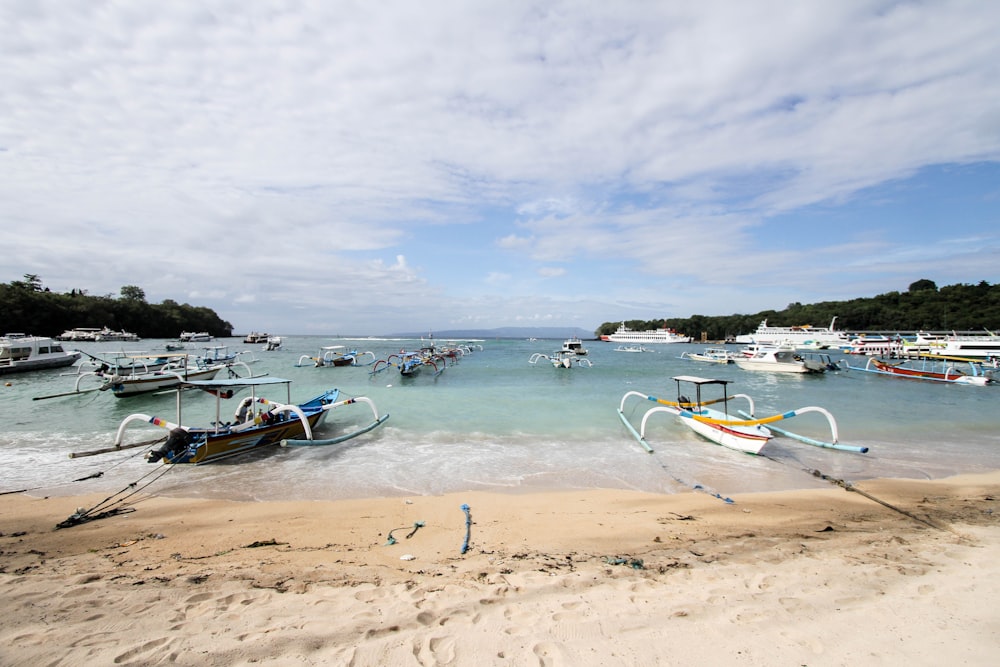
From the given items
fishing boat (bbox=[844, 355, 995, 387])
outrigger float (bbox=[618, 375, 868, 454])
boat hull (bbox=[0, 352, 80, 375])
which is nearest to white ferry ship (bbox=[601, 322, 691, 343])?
fishing boat (bbox=[844, 355, 995, 387])

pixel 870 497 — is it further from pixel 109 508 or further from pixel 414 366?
pixel 414 366

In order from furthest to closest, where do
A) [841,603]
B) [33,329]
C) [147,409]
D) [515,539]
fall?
[33,329] < [147,409] < [515,539] < [841,603]

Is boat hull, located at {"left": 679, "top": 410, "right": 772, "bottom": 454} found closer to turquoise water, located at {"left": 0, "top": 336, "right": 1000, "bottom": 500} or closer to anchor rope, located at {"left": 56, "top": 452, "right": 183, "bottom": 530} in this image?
turquoise water, located at {"left": 0, "top": 336, "right": 1000, "bottom": 500}

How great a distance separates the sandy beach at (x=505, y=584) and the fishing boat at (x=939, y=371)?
28.3m

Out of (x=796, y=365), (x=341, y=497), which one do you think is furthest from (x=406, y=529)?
(x=796, y=365)

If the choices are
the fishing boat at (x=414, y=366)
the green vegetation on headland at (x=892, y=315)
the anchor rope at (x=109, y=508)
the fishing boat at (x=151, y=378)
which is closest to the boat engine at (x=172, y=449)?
the anchor rope at (x=109, y=508)

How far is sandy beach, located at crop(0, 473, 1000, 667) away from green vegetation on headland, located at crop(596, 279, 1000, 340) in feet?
309

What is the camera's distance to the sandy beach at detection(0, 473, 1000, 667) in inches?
135

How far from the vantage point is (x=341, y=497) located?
8555mm

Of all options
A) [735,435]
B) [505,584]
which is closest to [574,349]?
[735,435]

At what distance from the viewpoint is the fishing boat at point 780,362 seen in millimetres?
34531

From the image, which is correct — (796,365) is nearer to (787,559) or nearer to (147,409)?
(787,559)

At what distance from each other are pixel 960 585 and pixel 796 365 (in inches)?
1422

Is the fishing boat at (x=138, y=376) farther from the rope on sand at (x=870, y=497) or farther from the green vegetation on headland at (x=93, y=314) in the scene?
the green vegetation on headland at (x=93, y=314)
